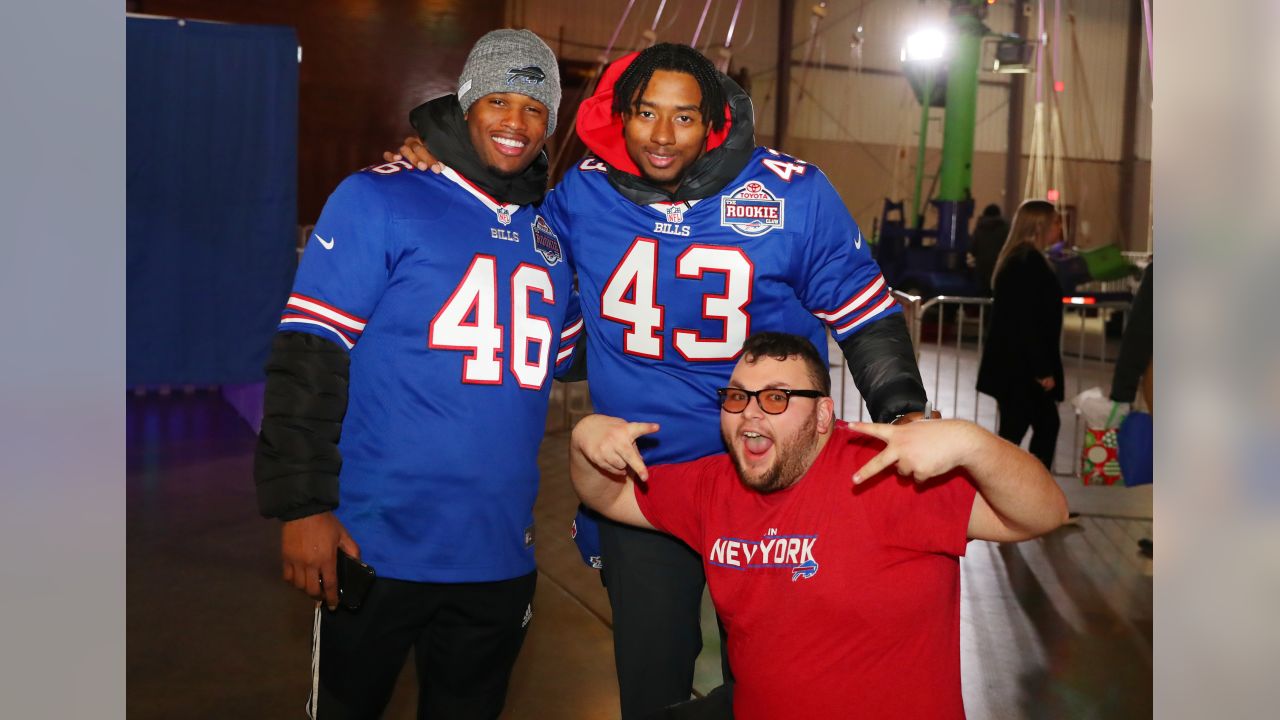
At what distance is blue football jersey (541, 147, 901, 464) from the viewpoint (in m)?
2.63

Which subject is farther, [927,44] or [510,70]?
[927,44]

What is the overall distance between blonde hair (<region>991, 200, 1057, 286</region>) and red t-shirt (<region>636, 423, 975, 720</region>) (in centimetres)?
442

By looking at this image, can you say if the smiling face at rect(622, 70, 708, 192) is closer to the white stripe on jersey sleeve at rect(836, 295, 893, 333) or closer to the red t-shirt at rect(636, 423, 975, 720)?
the white stripe on jersey sleeve at rect(836, 295, 893, 333)

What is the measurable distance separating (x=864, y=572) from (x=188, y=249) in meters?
7.71

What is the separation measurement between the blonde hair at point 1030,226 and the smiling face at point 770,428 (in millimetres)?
4399

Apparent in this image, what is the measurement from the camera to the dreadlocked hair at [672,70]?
8.41ft

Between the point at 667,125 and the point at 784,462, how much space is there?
81cm

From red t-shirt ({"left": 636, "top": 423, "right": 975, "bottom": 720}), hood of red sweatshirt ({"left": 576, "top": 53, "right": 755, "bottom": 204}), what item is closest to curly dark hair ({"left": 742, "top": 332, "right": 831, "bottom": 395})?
red t-shirt ({"left": 636, "top": 423, "right": 975, "bottom": 720})

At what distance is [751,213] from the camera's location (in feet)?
8.63

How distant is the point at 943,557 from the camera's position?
90.5 inches

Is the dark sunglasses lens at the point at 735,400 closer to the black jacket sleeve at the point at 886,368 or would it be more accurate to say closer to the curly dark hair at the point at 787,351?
the curly dark hair at the point at 787,351

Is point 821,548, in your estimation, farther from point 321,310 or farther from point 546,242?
point 321,310

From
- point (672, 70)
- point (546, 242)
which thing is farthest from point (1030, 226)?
point (546, 242)

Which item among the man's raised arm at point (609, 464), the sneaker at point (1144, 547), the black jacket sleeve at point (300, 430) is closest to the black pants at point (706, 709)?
Answer: the man's raised arm at point (609, 464)
